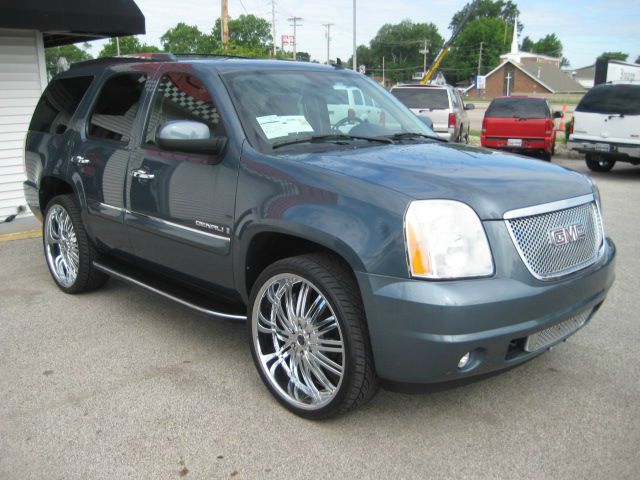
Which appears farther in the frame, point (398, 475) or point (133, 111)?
point (133, 111)

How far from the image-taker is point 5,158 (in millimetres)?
8930

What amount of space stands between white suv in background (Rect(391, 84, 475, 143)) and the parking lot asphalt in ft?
35.2

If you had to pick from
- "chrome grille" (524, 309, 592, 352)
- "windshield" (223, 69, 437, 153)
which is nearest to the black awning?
"windshield" (223, 69, 437, 153)

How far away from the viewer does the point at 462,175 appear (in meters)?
3.20

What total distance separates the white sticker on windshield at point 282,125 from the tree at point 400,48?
145890 millimetres

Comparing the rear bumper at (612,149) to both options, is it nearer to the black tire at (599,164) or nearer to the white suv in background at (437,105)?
the black tire at (599,164)

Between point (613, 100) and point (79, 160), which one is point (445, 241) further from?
point (613, 100)

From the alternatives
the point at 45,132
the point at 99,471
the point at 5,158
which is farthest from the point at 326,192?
the point at 5,158

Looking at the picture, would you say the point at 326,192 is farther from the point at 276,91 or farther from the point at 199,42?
the point at 199,42

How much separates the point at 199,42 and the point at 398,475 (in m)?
98.1

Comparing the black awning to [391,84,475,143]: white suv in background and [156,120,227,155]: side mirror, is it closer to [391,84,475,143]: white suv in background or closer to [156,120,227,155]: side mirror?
[156,120,227,155]: side mirror

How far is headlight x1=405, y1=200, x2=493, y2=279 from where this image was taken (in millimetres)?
2812

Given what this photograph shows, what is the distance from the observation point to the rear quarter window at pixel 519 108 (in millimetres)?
15859

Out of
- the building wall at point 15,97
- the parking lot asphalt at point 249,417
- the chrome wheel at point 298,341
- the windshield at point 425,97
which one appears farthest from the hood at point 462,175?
the windshield at point 425,97
